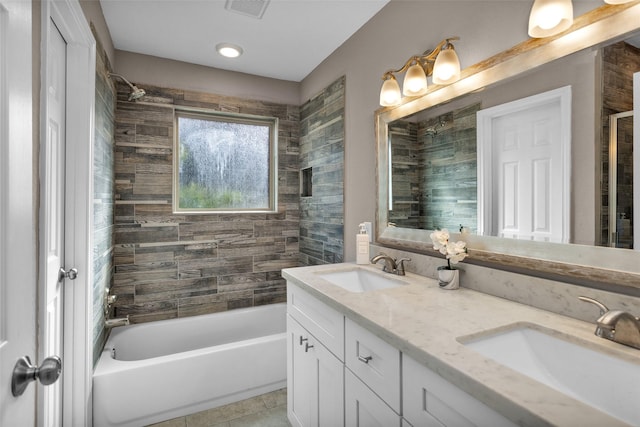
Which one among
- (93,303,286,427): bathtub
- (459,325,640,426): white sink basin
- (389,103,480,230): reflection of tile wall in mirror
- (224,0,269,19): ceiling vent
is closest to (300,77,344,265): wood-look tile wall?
(389,103,480,230): reflection of tile wall in mirror

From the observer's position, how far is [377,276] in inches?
67.8

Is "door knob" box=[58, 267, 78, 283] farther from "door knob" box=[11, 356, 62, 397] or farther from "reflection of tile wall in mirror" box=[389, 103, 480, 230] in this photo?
"reflection of tile wall in mirror" box=[389, 103, 480, 230]

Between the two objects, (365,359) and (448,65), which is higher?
(448,65)

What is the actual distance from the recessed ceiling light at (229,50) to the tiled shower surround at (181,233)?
1.35ft

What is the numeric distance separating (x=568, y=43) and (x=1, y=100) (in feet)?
4.92

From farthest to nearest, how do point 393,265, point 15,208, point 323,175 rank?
1. point 323,175
2. point 393,265
3. point 15,208

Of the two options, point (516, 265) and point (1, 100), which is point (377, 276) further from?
point (1, 100)

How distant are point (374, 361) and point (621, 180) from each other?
2.98 ft

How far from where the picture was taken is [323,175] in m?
2.68

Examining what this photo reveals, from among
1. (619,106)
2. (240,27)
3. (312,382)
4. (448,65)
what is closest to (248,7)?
(240,27)

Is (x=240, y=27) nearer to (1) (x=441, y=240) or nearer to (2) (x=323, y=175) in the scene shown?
(2) (x=323, y=175)

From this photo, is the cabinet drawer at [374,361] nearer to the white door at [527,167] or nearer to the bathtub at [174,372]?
the white door at [527,167]

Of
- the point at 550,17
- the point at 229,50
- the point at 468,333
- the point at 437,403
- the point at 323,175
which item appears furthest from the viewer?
the point at 323,175

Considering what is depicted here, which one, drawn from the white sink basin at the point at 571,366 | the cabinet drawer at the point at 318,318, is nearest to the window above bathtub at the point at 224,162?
the cabinet drawer at the point at 318,318
